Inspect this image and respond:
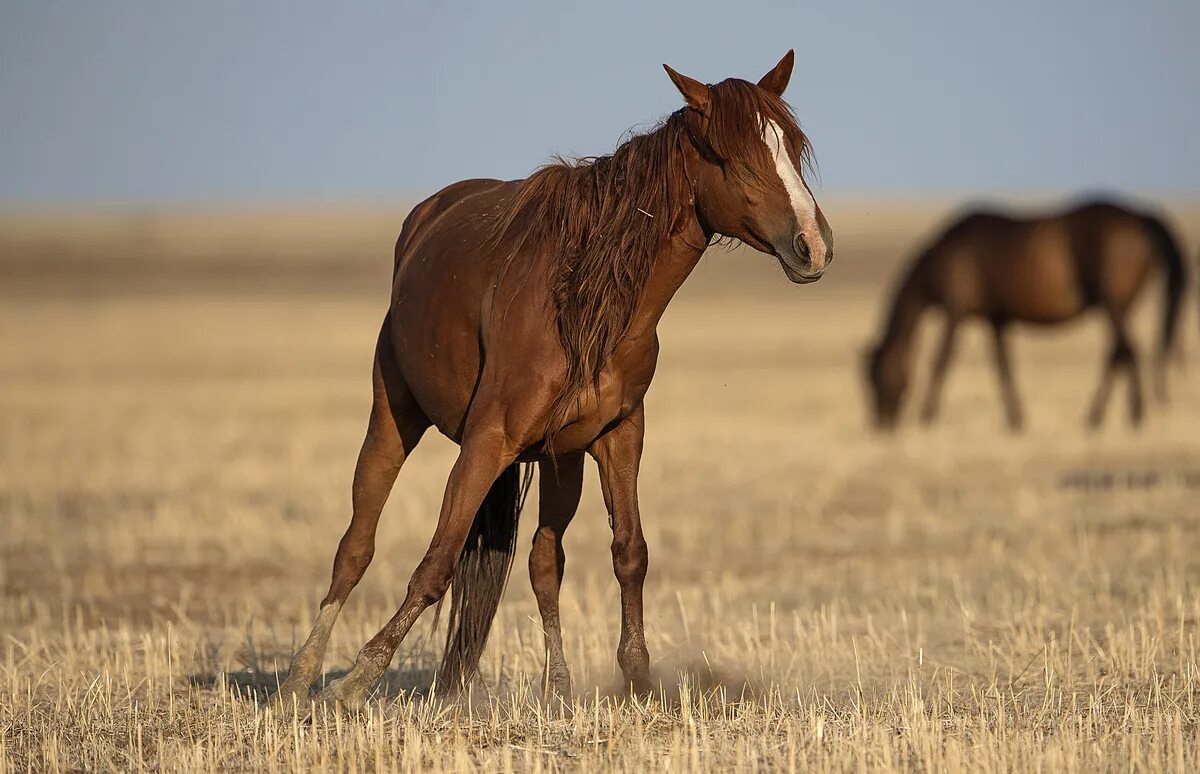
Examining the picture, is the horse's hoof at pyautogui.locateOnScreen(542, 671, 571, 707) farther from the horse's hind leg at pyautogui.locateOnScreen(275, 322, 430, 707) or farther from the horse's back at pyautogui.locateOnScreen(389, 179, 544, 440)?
the horse's back at pyautogui.locateOnScreen(389, 179, 544, 440)

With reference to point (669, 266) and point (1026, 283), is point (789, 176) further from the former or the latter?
point (1026, 283)

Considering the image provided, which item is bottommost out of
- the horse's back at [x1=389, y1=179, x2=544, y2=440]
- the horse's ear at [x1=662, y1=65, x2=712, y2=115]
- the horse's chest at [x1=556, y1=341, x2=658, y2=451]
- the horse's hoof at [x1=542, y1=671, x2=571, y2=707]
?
the horse's hoof at [x1=542, y1=671, x2=571, y2=707]

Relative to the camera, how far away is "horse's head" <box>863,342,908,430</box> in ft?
67.6

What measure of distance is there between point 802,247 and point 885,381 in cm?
1593

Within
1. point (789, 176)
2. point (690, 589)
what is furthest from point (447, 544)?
point (690, 589)

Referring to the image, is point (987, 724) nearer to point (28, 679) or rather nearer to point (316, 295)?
point (28, 679)

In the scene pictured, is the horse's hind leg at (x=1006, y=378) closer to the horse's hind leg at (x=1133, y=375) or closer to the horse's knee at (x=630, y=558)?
the horse's hind leg at (x=1133, y=375)

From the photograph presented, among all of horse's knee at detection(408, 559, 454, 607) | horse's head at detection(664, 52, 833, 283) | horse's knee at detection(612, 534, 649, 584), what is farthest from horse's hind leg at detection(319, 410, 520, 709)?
horse's head at detection(664, 52, 833, 283)

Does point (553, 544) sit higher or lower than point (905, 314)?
lower

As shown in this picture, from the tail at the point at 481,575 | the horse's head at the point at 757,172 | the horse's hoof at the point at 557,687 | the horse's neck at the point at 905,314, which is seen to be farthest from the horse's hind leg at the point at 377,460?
the horse's neck at the point at 905,314

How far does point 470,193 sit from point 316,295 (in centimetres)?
6198

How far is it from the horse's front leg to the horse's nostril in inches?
46.1

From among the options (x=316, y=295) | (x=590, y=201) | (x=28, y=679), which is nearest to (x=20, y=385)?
(x=28, y=679)

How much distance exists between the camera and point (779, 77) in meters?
6.00
